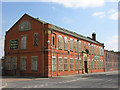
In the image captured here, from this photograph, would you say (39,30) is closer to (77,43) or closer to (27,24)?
(27,24)

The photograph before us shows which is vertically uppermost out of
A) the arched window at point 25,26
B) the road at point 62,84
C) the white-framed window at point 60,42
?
the arched window at point 25,26

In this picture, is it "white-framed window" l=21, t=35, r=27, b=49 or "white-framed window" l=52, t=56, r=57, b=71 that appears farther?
"white-framed window" l=21, t=35, r=27, b=49

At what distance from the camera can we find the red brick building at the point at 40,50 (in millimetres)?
23078

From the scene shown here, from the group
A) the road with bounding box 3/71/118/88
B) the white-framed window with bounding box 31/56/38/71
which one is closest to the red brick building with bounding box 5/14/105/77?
the white-framed window with bounding box 31/56/38/71

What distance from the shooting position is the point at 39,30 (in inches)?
950

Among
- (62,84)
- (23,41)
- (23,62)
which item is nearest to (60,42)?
(23,41)

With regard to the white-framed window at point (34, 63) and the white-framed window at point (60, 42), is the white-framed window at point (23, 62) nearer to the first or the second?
the white-framed window at point (34, 63)

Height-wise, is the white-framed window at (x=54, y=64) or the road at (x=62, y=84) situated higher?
the white-framed window at (x=54, y=64)

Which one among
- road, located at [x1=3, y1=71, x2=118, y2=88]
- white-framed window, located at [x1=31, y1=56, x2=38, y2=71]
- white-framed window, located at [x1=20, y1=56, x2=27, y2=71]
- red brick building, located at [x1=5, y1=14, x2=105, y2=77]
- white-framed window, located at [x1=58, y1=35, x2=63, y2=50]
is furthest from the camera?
white-framed window, located at [x1=58, y1=35, x2=63, y2=50]

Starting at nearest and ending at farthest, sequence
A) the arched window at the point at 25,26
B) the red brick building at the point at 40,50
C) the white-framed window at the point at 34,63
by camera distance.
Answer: the red brick building at the point at 40,50 → the white-framed window at the point at 34,63 → the arched window at the point at 25,26

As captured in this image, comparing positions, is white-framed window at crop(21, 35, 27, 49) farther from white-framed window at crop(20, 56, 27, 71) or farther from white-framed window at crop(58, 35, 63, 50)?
white-framed window at crop(58, 35, 63, 50)

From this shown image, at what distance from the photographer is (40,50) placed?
76.7ft

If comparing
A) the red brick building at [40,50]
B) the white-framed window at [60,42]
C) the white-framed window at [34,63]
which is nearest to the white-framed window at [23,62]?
the red brick building at [40,50]

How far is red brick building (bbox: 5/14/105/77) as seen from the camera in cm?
2308
